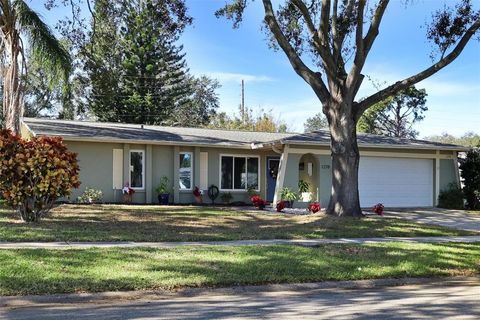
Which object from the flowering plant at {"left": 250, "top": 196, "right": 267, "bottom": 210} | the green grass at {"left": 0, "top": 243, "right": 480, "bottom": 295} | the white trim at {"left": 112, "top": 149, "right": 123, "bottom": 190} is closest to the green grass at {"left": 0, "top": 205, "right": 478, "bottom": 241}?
the green grass at {"left": 0, "top": 243, "right": 480, "bottom": 295}

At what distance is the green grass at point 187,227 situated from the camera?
37.4ft

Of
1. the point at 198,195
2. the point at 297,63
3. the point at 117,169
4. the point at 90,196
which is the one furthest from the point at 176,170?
the point at 297,63

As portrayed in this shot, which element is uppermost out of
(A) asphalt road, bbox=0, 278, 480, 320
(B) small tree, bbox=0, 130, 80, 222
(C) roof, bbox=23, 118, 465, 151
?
(C) roof, bbox=23, 118, 465, 151

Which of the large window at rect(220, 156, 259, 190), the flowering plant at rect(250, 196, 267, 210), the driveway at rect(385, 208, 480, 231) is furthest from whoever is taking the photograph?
the large window at rect(220, 156, 259, 190)

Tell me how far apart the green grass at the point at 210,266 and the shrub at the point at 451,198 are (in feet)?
42.7

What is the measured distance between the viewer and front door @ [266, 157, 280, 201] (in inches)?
931

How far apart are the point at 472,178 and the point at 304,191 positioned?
24.6 feet

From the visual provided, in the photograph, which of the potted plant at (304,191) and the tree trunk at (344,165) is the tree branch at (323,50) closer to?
the tree trunk at (344,165)

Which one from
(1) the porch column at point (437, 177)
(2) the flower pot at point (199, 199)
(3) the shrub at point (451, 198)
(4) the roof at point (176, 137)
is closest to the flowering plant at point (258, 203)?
(4) the roof at point (176, 137)

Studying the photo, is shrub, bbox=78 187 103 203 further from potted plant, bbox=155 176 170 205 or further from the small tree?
the small tree

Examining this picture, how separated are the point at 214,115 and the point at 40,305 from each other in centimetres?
4940

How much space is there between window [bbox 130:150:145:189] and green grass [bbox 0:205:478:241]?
13.6 ft

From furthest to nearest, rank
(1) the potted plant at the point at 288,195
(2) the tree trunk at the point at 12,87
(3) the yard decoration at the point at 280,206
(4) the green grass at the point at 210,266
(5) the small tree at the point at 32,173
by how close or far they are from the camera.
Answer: (1) the potted plant at the point at 288,195, (3) the yard decoration at the point at 280,206, (2) the tree trunk at the point at 12,87, (5) the small tree at the point at 32,173, (4) the green grass at the point at 210,266

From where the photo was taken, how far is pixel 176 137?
22.5 meters
